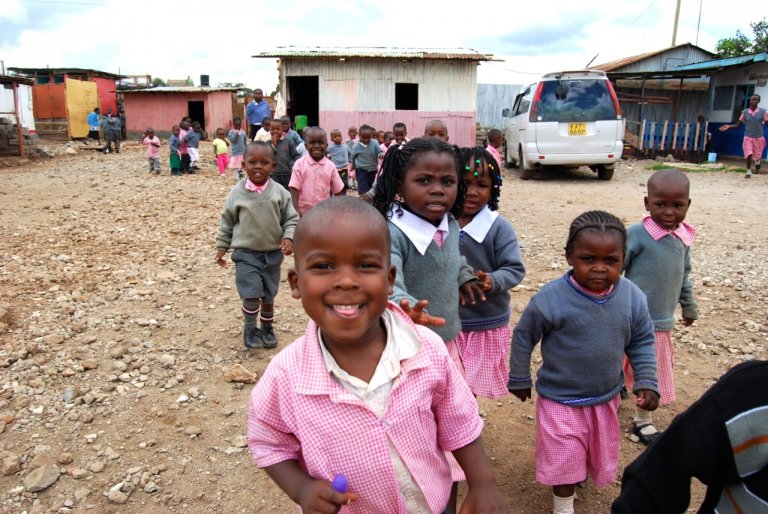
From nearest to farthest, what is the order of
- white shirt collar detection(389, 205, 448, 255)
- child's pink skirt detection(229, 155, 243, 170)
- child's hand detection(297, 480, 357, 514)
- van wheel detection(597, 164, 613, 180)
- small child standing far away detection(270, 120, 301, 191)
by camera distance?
child's hand detection(297, 480, 357, 514) → white shirt collar detection(389, 205, 448, 255) → small child standing far away detection(270, 120, 301, 191) → van wheel detection(597, 164, 613, 180) → child's pink skirt detection(229, 155, 243, 170)

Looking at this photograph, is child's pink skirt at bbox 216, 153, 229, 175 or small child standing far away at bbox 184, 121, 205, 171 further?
child's pink skirt at bbox 216, 153, 229, 175

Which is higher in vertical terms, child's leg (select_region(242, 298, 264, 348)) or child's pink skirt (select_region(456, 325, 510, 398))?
child's pink skirt (select_region(456, 325, 510, 398))

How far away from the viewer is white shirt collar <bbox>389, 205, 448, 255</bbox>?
2307 mm

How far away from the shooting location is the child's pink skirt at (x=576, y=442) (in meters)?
2.41

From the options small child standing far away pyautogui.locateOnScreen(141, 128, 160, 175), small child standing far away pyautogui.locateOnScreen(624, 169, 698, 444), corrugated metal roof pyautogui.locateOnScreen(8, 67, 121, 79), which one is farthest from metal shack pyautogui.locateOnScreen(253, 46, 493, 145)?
corrugated metal roof pyautogui.locateOnScreen(8, 67, 121, 79)

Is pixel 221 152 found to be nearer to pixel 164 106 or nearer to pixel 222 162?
pixel 222 162

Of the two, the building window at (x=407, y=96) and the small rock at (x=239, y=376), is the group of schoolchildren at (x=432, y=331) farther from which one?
the building window at (x=407, y=96)

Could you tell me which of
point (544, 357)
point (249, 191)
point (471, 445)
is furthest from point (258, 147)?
point (471, 445)

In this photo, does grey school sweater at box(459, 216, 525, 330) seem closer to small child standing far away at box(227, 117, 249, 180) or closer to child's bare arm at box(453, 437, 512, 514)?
child's bare arm at box(453, 437, 512, 514)

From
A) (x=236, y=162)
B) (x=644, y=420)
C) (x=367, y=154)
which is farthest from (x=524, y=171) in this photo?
(x=644, y=420)

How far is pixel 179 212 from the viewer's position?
9.38 meters

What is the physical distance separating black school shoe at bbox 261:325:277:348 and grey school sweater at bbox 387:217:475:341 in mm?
2129

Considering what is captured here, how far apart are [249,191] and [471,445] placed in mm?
3087

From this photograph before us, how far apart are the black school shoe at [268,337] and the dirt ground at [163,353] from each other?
74 mm
